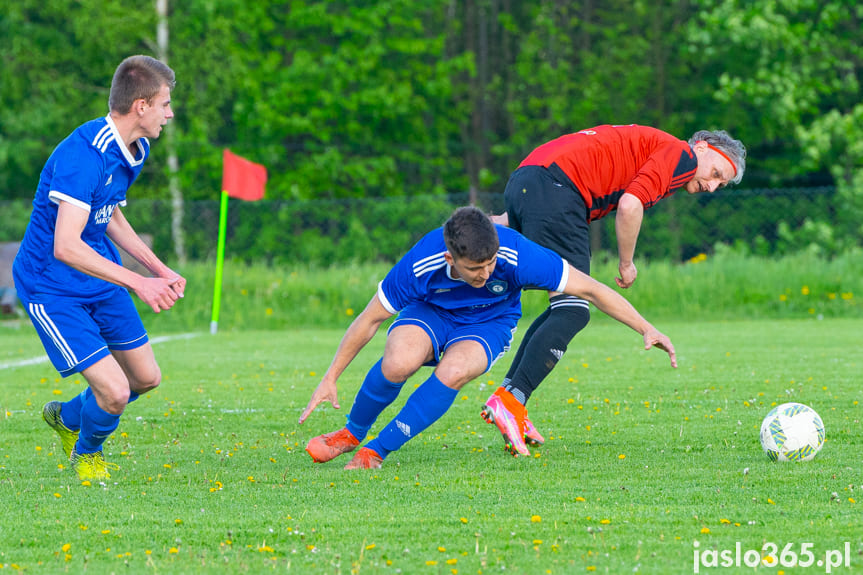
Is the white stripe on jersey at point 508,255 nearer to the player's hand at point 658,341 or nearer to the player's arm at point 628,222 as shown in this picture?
the player's hand at point 658,341

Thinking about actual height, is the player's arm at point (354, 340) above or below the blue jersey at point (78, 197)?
→ below

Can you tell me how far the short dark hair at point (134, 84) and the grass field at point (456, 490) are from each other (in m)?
1.81

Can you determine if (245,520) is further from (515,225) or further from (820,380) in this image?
(820,380)

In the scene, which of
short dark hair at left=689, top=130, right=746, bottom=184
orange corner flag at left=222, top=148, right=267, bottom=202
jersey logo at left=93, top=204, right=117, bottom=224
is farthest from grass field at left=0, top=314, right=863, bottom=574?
orange corner flag at left=222, top=148, right=267, bottom=202

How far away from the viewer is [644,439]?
6.02 metres

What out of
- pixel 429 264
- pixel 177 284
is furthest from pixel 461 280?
pixel 177 284

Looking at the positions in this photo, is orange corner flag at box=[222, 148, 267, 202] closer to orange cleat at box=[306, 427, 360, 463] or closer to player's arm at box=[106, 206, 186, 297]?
player's arm at box=[106, 206, 186, 297]

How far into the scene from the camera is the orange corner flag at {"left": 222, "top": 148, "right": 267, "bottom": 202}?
A: 17391 millimetres

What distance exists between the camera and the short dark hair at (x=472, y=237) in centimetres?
473

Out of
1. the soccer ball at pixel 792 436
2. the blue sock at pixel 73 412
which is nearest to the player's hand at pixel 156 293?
the blue sock at pixel 73 412

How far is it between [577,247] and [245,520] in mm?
2602

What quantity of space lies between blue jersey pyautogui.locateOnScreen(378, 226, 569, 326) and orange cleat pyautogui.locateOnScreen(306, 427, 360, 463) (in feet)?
2.59

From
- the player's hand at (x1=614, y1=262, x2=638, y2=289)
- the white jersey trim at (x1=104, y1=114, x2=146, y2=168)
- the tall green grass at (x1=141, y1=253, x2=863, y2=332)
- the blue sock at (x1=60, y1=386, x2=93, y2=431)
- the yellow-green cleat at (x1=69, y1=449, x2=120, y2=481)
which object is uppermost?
the white jersey trim at (x1=104, y1=114, x2=146, y2=168)

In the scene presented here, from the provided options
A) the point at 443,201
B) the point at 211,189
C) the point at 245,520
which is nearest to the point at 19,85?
the point at 211,189
